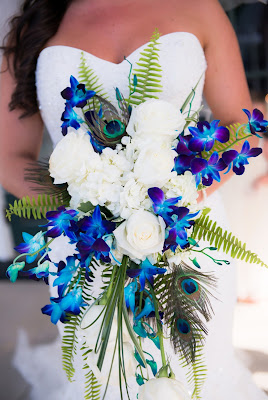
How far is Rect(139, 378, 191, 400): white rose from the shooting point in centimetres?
89

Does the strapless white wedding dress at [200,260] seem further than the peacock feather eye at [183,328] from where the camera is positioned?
Yes

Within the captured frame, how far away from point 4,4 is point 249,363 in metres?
1.44

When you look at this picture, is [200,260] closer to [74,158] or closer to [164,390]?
[164,390]

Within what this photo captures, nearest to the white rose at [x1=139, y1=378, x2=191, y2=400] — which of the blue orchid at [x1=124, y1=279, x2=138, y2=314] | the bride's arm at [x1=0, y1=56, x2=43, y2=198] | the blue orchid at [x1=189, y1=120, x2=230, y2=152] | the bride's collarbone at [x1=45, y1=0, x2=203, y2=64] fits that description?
the blue orchid at [x1=124, y1=279, x2=138, y2=314]

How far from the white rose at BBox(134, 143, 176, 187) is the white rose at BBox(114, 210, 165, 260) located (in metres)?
0.07

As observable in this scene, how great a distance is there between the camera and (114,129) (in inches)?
37.7

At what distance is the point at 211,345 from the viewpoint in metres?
1.43

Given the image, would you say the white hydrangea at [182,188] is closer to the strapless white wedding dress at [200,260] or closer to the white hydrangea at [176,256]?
the white hydrangea at [176,256]

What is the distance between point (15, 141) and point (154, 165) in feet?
2.49

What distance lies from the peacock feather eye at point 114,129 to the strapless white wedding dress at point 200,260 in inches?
12.7

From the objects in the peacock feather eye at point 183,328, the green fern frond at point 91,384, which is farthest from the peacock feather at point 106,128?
the green fern frond at point 91,384

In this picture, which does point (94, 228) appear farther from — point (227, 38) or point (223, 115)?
point (227, 38)

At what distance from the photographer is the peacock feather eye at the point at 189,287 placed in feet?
3.24

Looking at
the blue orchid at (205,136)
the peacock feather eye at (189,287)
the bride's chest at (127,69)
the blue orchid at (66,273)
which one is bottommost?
the peacock feather eye at (189,287)
